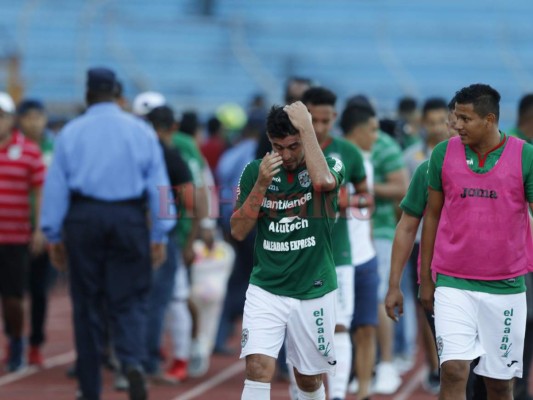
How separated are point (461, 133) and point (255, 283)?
139cm

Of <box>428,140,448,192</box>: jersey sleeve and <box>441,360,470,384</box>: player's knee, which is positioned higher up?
<box>428,140,448,192</box>: jersey sleeve

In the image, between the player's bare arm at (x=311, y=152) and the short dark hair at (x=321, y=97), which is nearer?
the player's bare arm at (x=311, y=152)

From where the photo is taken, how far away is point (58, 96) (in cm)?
2792

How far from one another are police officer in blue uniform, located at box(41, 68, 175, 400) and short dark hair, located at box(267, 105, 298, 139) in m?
2.30

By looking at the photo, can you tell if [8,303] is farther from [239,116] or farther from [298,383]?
[239,116]

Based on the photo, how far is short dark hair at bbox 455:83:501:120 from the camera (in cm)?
636

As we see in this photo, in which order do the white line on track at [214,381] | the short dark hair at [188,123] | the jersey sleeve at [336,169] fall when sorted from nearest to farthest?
1. the jersey sleeve at [336,169]
2. the white line on track at [214,381]
3. the short dark hair at [188,123]

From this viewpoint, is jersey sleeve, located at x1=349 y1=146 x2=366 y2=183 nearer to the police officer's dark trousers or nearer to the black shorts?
the police officer's dark trousers

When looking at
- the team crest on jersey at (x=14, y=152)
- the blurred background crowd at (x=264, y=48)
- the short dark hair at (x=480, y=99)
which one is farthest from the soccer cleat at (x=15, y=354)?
the blurred background crowd at (x=264, y=48)

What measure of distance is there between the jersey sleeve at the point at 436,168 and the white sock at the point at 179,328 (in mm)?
4856

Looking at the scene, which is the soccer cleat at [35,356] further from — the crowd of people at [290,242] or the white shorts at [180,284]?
the white shorts at [180,284]

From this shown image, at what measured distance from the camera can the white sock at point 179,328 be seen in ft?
35.8

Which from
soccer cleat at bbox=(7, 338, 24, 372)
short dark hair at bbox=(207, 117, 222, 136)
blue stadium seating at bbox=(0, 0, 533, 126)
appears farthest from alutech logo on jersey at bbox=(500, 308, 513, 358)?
blue stadium seating at bbox=(0, 0, 533, 126)

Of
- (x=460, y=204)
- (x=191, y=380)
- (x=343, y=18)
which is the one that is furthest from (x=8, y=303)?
(x=343, y=18)
